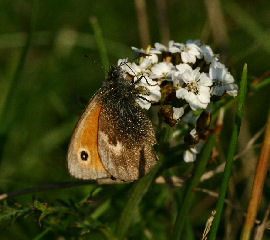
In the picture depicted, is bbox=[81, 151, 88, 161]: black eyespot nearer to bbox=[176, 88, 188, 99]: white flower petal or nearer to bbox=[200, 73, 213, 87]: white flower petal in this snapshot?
bbox=[176, 88, 188, 99]: white flower petal

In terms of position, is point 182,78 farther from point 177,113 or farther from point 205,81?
point 177,113

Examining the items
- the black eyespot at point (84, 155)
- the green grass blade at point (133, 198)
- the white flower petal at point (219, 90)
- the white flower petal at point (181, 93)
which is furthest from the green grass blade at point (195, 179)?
the black eyespot at point (84, 155)

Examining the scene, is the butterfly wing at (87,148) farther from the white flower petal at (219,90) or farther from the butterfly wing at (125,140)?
the white flower petal at (219,90)

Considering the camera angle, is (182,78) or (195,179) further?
(182,78)

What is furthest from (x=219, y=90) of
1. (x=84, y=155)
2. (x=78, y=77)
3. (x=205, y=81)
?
(x=78, y=77)

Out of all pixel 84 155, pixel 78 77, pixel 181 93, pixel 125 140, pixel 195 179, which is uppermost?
pixel 78 77

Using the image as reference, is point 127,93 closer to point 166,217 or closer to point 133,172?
point 133,172

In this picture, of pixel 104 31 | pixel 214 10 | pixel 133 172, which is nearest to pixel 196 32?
pixel 214 10
